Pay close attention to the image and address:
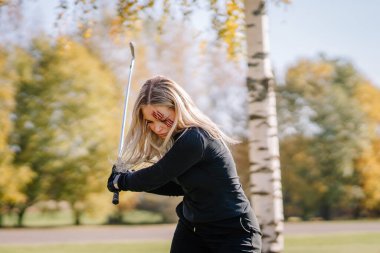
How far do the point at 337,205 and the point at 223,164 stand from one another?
3696cm

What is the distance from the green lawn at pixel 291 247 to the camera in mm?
15047

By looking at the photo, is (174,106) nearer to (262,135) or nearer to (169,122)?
(169,122)

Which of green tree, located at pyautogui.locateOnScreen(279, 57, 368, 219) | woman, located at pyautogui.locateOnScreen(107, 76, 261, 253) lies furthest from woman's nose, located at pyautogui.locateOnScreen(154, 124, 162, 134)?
green tree, located at pyautogui.locateOnScreen(279, 57, 368, 219)

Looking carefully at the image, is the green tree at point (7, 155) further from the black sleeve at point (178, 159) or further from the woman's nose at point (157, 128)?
the black sleeve at point (178, 159)

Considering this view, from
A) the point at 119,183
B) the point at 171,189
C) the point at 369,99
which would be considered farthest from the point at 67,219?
the point at 119,183

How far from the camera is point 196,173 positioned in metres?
3.08

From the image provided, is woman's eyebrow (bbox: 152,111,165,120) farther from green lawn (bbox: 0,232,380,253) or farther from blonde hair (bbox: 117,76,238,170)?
green lawn (bbox: 0,232,380,253)

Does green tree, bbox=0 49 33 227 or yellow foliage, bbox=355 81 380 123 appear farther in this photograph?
yellow foliage, bbox=355 81 380 123

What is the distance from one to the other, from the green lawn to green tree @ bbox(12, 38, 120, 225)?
11686mm

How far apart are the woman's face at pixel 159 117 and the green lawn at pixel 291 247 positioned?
12.0 metres

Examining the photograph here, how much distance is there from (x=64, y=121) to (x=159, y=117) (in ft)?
85.3

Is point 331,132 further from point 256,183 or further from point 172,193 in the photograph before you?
point 172,193

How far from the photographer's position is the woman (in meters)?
3.03

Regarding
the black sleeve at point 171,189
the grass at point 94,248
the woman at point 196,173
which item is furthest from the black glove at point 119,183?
the grass at point 94,248
